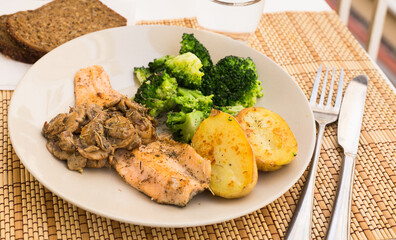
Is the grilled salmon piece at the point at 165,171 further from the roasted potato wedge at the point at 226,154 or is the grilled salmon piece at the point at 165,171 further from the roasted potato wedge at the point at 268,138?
the roasted potato wedge at the point at 268,138

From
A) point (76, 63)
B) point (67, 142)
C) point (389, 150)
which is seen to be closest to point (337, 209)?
point (389, 150)

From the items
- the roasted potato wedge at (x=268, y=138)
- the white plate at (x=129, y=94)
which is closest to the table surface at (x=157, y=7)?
the white plate at (x=129, y=94)

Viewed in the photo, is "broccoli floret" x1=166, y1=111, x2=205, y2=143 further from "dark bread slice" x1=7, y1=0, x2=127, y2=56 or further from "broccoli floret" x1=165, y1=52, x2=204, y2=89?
"dark bread slice" x1=7, y1=0, x2=127, y2=56

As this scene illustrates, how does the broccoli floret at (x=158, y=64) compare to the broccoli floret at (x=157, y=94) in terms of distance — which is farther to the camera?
the broccoli floret at (x=158, y=64)

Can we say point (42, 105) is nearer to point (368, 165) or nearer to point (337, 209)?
point (337, 209)

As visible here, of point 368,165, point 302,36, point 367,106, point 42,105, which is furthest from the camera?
point 302,36

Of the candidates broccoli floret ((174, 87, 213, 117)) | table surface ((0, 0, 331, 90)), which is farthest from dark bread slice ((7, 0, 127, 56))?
broccoli floret ((174, 87, 213, 117))
